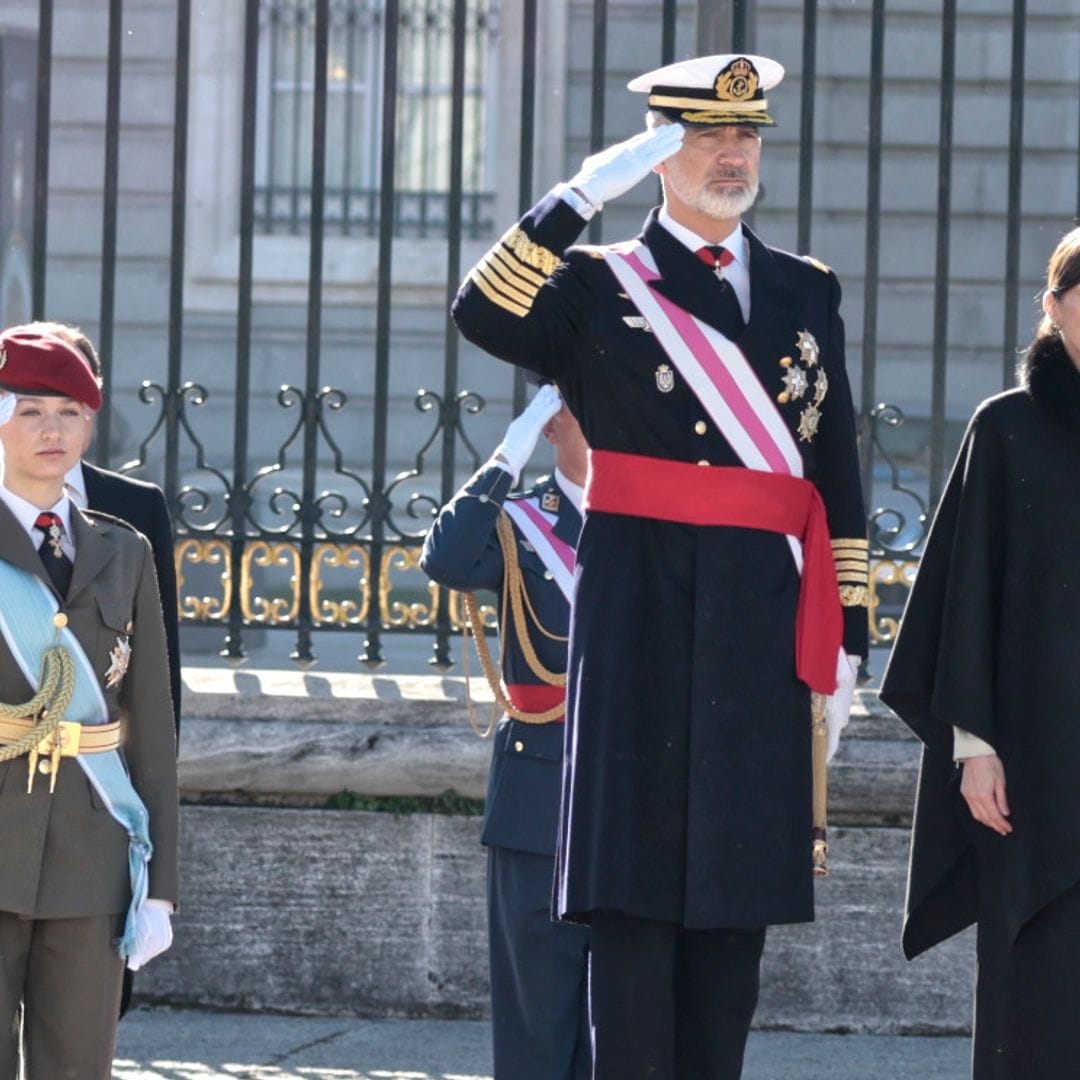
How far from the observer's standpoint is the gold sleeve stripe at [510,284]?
12.6 feet

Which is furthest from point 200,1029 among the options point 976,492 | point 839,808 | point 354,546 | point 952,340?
point 952,340

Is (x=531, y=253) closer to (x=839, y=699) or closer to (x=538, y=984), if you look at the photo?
(x=839, y=699)

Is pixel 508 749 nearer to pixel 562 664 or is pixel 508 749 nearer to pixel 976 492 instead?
pixel 562 664

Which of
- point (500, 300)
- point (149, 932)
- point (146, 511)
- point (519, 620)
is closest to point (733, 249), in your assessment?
point (500, 300)

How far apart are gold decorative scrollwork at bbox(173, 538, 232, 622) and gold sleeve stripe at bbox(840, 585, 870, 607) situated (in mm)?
2571

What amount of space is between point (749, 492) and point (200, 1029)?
9.05ft

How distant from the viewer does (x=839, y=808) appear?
19.7 ft

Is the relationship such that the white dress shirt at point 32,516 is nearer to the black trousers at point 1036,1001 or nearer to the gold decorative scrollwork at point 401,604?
the black trousers at point 1036,1001

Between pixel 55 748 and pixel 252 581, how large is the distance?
225 cm

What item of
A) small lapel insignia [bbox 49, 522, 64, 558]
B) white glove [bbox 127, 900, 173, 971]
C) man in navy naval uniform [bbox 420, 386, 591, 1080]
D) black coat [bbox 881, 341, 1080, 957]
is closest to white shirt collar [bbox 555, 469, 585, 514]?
man in navy naval uniform [bbox 420, 386, 591, 1080]

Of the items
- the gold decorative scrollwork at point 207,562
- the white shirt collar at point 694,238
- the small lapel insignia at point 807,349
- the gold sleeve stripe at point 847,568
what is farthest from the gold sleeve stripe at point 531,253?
the gold decorative scrollwork at point 207,562

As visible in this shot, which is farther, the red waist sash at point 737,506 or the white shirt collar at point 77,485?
the white shirt collar at point 77,485

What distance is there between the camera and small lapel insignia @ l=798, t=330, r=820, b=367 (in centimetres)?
397

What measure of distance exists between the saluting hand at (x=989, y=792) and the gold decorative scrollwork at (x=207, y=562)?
8.53 feet
